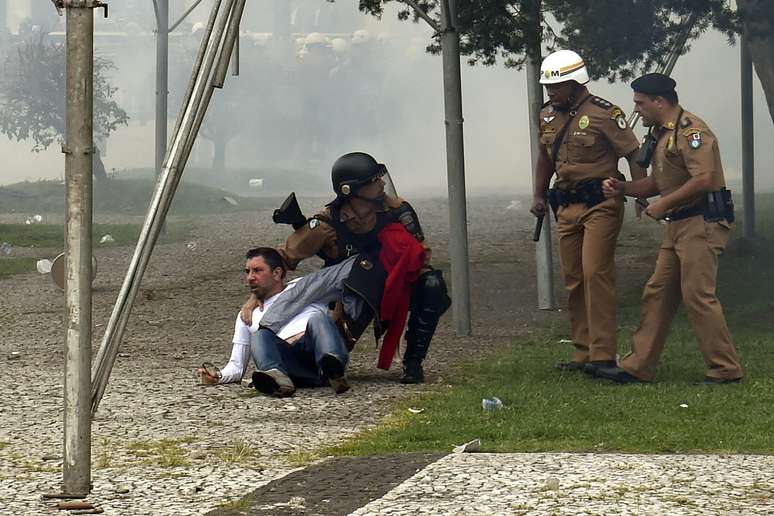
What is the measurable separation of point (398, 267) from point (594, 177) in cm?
147

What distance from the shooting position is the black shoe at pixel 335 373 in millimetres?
9047

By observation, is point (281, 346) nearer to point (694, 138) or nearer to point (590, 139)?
point (590, 139)

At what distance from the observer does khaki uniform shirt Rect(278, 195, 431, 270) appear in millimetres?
9359

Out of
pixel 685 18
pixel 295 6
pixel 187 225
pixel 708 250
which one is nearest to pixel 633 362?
pixel 708 250

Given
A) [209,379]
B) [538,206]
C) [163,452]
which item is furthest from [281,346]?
[538,206]

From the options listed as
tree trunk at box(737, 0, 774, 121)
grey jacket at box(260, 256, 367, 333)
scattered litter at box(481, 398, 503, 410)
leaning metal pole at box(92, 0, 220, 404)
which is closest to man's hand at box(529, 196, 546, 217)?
grey jacket at box(260, 256, 367, 333)

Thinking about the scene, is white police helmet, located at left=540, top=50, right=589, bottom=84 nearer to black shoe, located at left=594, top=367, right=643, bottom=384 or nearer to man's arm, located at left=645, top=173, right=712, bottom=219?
man's arm, located at left=645, top=173, right=712, bottom=219

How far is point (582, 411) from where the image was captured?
8414 mm

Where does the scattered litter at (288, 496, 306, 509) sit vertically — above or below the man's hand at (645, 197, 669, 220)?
below

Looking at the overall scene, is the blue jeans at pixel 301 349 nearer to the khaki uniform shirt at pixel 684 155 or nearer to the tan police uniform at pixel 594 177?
the tan police uniform at pixel 594 177

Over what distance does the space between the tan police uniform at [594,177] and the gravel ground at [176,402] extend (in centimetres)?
112

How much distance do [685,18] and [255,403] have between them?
1016 cm

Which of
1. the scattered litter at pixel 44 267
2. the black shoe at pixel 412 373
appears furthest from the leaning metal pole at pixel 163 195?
the scattered litter at pixel 44 267

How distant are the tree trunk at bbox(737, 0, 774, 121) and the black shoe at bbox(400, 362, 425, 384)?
9.03m
